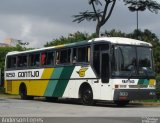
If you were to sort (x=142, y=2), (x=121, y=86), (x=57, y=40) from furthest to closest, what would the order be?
(x=57, y=40)
(x=142, y=2)
(x=121, y=86)

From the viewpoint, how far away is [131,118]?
16844 mm

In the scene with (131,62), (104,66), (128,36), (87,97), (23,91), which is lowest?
(87,97)

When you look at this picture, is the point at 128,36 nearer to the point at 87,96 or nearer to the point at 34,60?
the point at 34,60

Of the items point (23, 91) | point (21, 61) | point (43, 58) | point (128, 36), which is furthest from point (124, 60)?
point (128, 36)

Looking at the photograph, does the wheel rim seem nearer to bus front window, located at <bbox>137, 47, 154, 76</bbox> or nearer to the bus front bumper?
the bus front bumper

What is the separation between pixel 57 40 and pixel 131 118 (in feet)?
125

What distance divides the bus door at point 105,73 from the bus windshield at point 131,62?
430mm

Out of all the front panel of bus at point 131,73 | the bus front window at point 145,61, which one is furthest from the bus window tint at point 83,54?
the bus front window at point 145,61

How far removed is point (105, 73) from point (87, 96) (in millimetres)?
1983

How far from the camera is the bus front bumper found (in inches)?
921

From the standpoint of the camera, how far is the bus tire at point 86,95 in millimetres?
25062

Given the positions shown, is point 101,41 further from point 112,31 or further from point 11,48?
point 112,31

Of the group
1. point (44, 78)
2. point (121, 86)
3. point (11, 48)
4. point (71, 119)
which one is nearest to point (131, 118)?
point (71, 119)

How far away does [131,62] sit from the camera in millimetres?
23844
